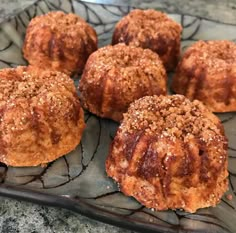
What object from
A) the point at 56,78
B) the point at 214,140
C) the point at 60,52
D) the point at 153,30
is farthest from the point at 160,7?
the point at 214,140

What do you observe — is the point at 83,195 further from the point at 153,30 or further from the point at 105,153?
the point at 153,30

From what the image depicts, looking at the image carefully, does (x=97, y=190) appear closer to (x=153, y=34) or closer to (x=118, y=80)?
(x=118, y=80)

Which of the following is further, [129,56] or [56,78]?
[129,56]

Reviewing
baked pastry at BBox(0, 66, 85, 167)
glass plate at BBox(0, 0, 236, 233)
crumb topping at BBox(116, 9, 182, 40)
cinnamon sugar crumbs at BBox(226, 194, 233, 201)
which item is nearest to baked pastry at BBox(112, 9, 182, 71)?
crumb topping at BBox(116, 9, 182, 40)

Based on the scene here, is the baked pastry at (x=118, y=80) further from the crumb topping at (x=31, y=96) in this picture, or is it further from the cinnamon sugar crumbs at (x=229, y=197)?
the cinnamon sugar crumbs at (x=229, y=197)

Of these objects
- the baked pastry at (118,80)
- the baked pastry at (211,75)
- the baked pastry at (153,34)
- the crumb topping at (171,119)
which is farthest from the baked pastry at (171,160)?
the baked pastry at (153,34)
